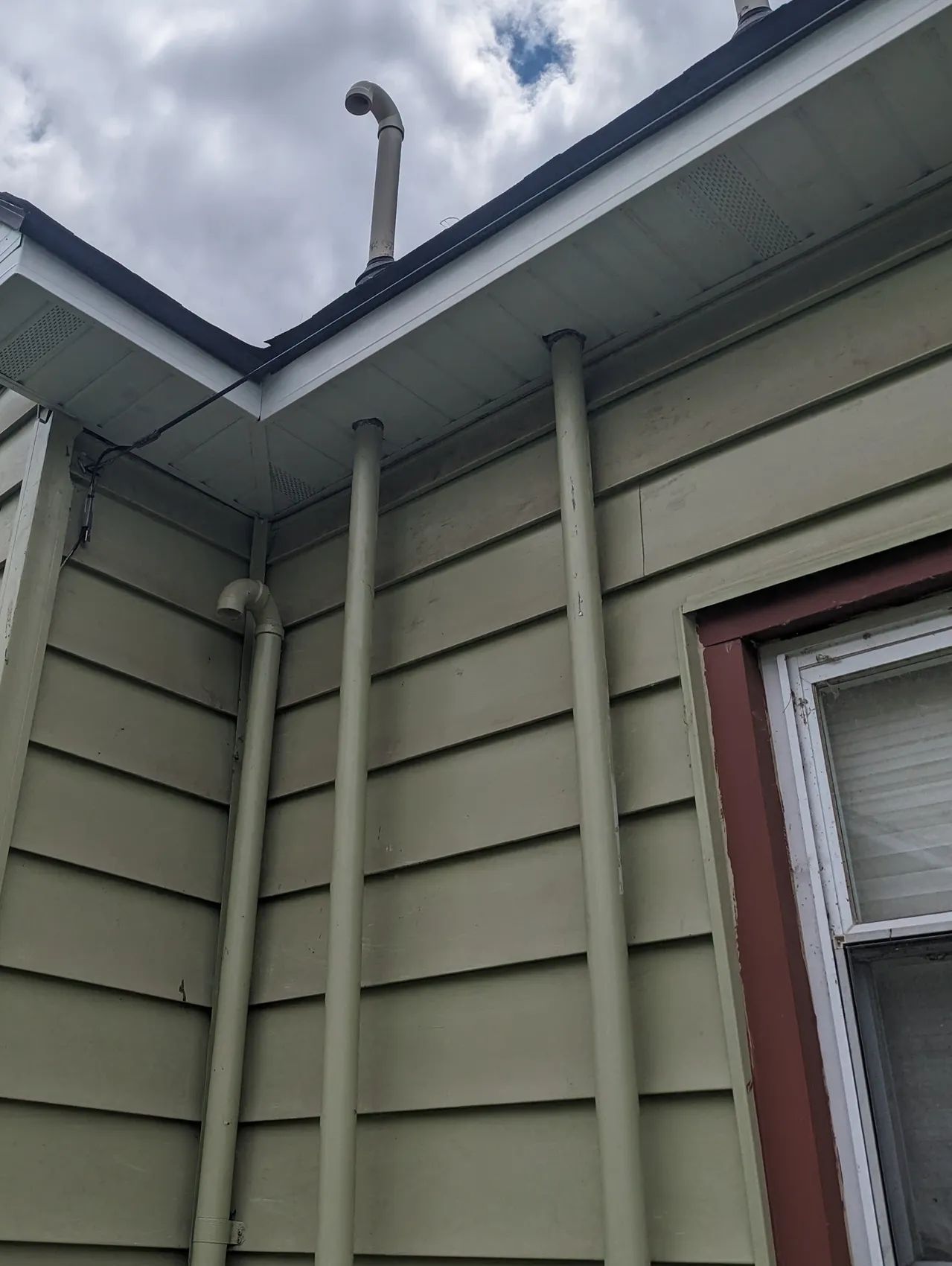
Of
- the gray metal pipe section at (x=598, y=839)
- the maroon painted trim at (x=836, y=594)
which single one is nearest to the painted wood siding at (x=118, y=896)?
the gray metal pipe section at (x=598, y=839)

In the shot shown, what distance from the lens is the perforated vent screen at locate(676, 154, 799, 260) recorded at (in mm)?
2016

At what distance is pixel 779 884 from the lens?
1.72m

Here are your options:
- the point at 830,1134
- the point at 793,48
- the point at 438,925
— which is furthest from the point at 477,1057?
the point at 793,48

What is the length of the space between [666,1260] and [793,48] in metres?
2.00

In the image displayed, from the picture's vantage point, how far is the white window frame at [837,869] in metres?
1.54

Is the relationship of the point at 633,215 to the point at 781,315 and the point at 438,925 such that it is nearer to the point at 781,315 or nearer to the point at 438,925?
the point at 781,315

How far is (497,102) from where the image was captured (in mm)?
9438

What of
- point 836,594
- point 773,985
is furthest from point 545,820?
point 836,594

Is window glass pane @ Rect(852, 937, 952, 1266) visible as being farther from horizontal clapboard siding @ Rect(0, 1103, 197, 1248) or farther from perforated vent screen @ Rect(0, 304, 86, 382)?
perforated vent screen @ Rect(0, 304, 86, 382)

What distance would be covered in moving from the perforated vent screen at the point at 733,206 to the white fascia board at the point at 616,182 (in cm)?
5

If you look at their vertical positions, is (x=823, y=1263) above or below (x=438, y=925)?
below

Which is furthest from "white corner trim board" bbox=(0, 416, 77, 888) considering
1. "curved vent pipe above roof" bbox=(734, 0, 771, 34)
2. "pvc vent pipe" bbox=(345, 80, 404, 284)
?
"curved vent pipe above roof" bbox=(734, 0, 771, 34)

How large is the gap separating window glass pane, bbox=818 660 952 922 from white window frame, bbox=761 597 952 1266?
0.02m

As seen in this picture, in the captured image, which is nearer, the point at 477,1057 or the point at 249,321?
the point at 477,1057
